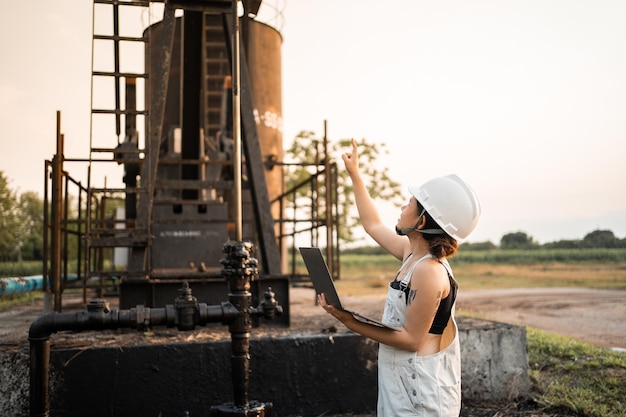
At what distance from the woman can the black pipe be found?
124 centimetres

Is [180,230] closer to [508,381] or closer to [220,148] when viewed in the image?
[220,148]

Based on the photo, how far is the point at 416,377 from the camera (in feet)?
7.21

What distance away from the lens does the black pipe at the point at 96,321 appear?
301 cm

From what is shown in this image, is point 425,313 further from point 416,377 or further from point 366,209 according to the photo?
point 366,209

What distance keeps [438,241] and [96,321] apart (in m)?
1.86

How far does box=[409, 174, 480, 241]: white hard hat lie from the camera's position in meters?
2.28

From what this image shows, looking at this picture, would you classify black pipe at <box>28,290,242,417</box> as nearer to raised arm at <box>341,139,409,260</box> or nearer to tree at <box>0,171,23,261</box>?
raised arm at <box>341,139,409,260</box>

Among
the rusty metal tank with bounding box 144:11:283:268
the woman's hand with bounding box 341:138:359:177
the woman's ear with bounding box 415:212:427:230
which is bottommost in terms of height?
the woman's ear with bounding box 415:212:427:230

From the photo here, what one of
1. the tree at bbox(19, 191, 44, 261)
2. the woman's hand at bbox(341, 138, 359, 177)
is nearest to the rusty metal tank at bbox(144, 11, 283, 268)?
the woman's hand at bbox(341, 138, 359, 177)

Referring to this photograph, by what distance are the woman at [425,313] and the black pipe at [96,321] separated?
48.8 inches

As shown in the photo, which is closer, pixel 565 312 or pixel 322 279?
pixel 322 279

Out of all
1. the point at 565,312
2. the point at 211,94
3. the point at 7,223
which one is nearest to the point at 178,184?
the point at 211,94

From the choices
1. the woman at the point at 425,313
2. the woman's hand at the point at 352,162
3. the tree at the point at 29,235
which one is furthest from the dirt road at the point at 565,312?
the tree at the point at 29,235

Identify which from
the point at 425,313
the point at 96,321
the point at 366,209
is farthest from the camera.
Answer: the point at 96,321
